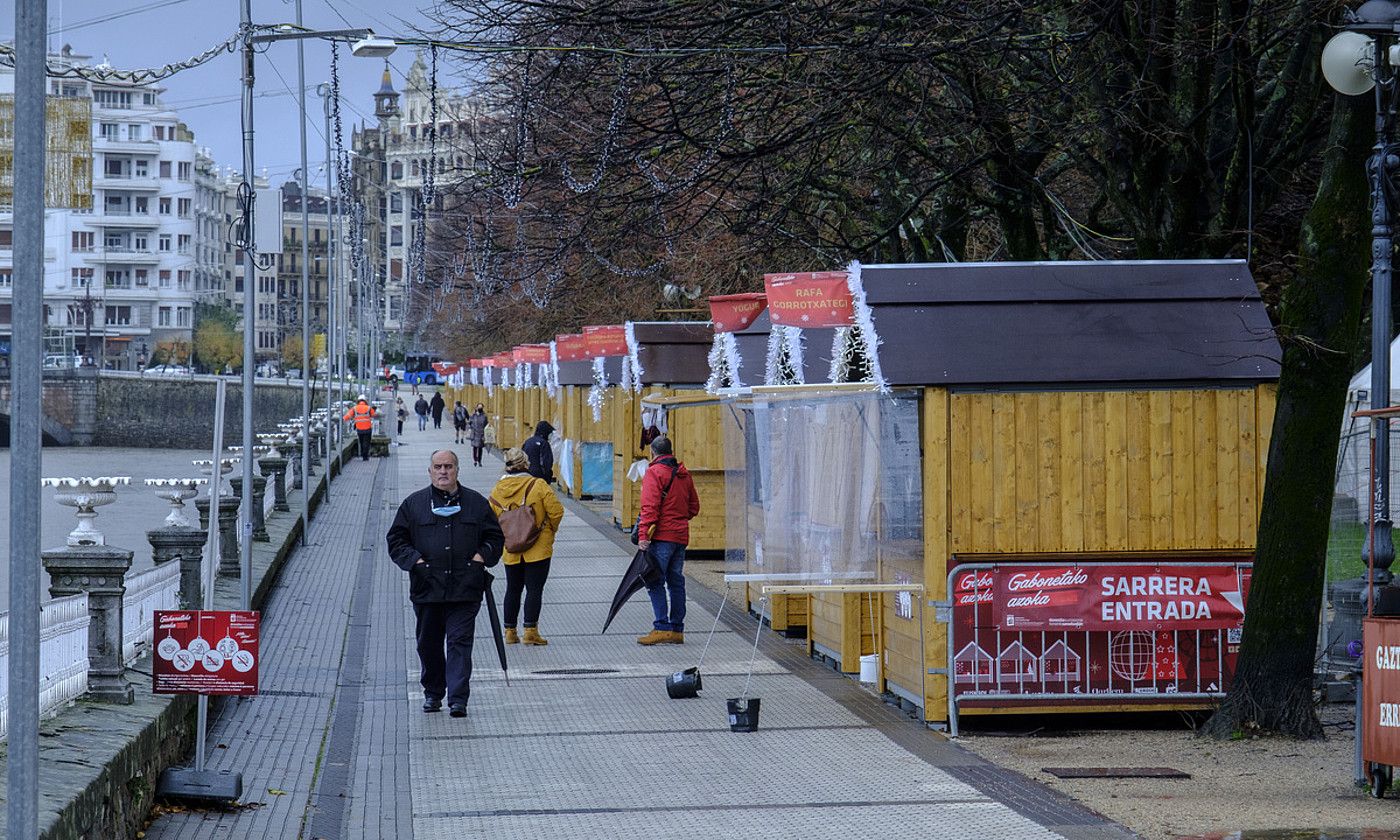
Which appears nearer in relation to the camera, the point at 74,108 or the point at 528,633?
the point at 74,108

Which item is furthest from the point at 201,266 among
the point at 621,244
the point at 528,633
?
the point at 528,633

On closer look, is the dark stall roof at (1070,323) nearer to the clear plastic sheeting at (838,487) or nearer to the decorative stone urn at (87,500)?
the clear plastic sheeting at (838,487)

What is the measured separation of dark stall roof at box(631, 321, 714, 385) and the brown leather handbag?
12.1m

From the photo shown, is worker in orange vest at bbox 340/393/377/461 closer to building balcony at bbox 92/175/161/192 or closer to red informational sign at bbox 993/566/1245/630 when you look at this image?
red informational sign at bbox 993/566/1245/630

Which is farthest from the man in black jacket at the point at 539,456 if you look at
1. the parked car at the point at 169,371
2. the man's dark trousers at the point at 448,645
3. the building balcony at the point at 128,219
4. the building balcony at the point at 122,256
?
the building balcony at the point at 128,219

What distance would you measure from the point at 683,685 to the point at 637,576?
280 centimetres

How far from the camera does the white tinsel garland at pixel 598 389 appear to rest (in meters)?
31.0

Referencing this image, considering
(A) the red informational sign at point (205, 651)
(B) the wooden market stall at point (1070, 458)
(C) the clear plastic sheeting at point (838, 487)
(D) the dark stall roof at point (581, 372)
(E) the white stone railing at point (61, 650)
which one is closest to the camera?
(E) the white stone railing at point (61, 650)

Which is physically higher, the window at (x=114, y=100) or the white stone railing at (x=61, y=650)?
the window at (x=114, y=100)

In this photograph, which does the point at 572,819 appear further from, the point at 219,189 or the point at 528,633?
the point at 219,189

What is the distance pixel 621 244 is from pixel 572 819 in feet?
62.2

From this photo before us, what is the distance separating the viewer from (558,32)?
15609 mm

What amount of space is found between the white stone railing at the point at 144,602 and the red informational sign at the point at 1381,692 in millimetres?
6721

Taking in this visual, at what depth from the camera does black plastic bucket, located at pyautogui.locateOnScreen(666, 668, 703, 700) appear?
13461 mm
